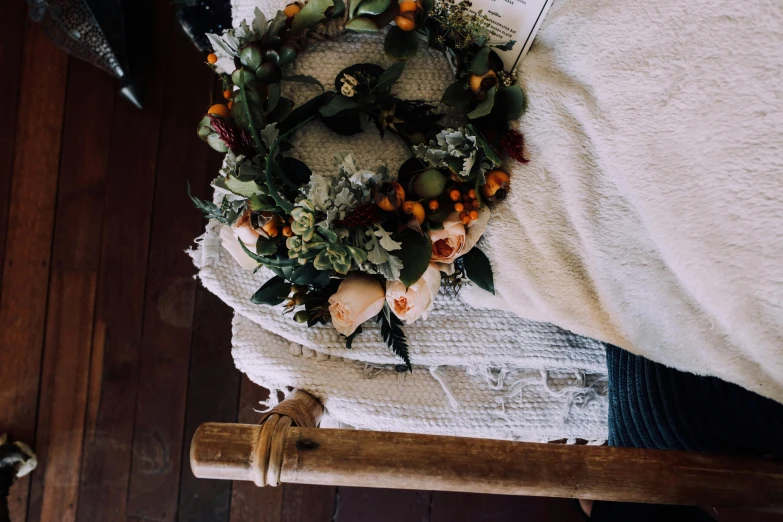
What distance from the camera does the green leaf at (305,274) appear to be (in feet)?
1.79

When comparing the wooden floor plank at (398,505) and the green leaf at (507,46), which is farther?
the wooden floor plank at (398,505)

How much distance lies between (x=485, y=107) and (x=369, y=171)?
14cm

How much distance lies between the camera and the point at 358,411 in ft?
2.14

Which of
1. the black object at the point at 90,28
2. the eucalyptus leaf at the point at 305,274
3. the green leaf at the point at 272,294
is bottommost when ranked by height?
the green leaf at the point at 272,294

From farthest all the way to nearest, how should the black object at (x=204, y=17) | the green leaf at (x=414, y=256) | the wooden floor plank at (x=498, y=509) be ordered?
the wooden floor plank at (x=498, y=509)
the black object at (x=204, y=17)
the green leaf at (x=414, y=256)

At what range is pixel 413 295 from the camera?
0.54 metres

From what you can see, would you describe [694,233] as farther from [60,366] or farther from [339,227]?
[60,366]

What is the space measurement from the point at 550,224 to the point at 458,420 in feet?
0.94

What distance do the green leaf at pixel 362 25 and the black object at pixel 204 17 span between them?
52 cm

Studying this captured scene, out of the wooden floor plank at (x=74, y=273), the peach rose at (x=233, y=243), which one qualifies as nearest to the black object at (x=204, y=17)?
the wooden floor plank at (x=74, y=273)

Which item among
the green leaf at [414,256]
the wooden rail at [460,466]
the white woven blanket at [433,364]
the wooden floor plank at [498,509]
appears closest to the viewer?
the wooden rail at [460,466]

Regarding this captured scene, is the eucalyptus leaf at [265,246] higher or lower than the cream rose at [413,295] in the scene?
higher

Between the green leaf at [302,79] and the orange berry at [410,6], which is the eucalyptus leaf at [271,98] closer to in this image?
the green leaf at [302,79]

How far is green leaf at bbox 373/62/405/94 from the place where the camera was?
55 centimetres
